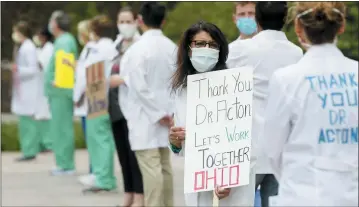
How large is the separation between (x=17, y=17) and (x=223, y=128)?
63.4ft

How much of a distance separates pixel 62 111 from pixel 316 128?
338 inches

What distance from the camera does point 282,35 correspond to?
7.36 metres

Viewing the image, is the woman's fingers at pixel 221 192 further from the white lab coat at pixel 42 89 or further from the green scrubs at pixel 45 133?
the green scrubs at pixel 45 133

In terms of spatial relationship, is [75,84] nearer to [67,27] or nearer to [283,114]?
[67,27]

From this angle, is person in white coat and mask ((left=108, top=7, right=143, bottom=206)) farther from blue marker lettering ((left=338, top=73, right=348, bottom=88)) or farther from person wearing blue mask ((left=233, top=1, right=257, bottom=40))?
blue marker lettering ((left=338, top=73, right=348, bottom=88))

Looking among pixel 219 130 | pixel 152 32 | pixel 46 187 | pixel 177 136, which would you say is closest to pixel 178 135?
pixel 177 136

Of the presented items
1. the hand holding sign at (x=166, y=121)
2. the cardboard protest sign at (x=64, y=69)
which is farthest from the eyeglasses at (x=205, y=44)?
the cardboard protest sign at (x=64, y=69)

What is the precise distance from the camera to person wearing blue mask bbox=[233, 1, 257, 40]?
8.04 m

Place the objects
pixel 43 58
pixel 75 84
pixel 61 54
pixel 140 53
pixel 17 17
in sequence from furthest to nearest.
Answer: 1. pixel 17 17
2. pixel 43 58
3. pixel 61 54
4. pixel 75 84
5. pixel 140 53

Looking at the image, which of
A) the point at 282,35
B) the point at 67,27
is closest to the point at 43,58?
the point at 67,27

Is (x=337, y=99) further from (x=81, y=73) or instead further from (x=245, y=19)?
(x=81, y=73)

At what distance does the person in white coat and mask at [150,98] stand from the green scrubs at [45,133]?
6.76m

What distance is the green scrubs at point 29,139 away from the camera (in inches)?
606

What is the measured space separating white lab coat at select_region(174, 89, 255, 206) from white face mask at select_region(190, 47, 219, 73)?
0.18 metres
